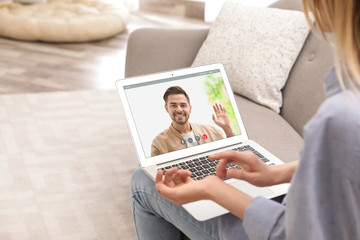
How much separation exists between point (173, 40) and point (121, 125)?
61 centimetres

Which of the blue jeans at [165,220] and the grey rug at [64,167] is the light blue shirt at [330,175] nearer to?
the blue jeans at [165,220]

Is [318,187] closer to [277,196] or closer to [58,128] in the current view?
[277,196]

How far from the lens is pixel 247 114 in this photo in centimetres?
163

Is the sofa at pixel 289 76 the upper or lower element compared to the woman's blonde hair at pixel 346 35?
lower

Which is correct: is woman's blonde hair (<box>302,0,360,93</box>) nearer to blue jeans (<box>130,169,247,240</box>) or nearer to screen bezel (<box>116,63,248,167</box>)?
blue jeans (<box>130,169,247,240</box>)

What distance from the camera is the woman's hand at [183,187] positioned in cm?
84

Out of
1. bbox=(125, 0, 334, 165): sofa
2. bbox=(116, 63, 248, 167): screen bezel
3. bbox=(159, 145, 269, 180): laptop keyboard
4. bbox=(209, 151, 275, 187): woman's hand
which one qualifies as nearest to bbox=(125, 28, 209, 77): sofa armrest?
bbox=(125, 0, 334, 165): sofa

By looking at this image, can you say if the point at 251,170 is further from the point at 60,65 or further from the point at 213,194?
the point at 60,65

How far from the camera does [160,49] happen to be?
6.40 ft

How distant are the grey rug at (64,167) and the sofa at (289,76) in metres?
0.43

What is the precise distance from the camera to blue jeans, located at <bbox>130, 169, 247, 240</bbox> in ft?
3.14

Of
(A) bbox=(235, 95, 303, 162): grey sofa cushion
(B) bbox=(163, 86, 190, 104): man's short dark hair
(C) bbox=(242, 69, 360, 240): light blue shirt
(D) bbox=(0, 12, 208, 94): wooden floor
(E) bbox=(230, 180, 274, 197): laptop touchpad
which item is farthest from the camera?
(D) bbox=(0, 12, 208, 94): wooden floor

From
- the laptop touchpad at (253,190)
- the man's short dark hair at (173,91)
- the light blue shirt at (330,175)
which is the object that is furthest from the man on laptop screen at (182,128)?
the light blue shirt at (330,175)

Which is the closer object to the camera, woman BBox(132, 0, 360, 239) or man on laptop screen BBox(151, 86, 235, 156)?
woman BBox(132, 0, 360, 239)
